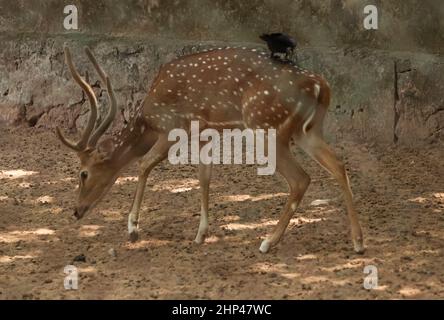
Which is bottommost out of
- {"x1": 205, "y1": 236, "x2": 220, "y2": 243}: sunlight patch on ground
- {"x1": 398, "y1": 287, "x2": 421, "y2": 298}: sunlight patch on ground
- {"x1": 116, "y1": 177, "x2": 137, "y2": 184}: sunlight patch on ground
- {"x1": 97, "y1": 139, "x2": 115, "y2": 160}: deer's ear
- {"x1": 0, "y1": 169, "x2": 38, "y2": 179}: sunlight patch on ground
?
{"x1": 398, "y1": 287, "x2": 421, "y2": 298}: sunlight patch on ground

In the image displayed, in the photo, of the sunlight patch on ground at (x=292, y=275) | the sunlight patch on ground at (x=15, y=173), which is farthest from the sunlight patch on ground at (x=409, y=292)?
the sunlight patch on ground at (x=15, y=173)

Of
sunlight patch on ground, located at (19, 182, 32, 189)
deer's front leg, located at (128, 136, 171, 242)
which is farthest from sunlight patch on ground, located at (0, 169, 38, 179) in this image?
deer's front leg, located at (128, 136, 171, 242)

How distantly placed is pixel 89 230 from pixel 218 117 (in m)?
1.26

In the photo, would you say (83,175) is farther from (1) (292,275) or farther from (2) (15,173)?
(2) (15,173)

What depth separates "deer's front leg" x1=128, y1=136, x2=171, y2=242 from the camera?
6234 mm

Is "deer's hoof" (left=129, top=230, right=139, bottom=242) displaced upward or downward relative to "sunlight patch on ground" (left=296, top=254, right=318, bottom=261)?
upward

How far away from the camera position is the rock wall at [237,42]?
26.8ft

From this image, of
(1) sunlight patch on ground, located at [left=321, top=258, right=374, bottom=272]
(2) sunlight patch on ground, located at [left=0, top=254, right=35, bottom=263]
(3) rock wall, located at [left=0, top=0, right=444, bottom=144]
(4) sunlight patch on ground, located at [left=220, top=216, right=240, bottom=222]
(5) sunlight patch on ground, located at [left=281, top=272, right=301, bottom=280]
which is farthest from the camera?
(3) rock wall, located at [left=0, top=0, right=444, bottom=144]

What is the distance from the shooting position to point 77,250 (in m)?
6.09

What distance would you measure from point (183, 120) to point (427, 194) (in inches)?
83.1

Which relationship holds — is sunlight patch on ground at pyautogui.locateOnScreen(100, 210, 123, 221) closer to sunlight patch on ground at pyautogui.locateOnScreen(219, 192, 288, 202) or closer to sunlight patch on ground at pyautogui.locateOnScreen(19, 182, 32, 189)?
sunlight patch on ground at pyautogui.locateOnScreen(219, 192, 288, 202)

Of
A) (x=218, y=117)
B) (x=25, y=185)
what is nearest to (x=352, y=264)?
(x=218, y=117)

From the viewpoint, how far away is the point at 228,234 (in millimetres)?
6336

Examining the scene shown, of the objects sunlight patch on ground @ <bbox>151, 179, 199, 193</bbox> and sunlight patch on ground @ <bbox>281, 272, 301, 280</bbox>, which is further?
sunlight patch on ground @ <bbox>151, 179, 199, 193</bbox>
